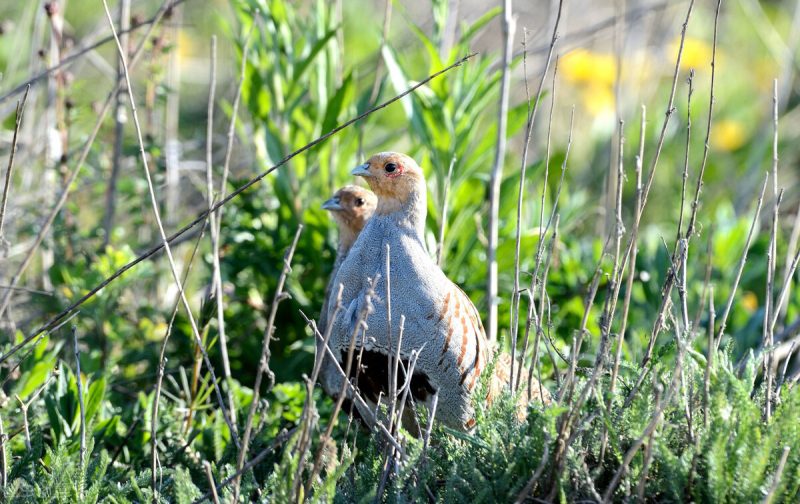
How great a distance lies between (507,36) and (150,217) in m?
1.94

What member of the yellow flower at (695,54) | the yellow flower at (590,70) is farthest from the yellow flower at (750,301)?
the yellow flower at (695,54)

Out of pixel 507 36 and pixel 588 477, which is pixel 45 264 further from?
pixel 588 477

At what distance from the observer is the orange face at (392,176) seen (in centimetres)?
271

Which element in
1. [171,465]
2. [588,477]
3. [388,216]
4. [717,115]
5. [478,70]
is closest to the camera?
[588,477]

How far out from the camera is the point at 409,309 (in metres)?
2.55

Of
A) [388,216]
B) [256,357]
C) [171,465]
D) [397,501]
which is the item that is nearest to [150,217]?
[256,357]

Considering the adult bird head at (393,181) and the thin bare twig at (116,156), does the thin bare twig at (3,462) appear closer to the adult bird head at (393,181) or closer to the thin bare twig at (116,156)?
the adult bird head at (393,181)

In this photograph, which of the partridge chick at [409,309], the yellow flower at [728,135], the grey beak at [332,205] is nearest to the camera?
the partridge chick at [409,309]

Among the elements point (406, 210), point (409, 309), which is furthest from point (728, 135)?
point (409, 309)

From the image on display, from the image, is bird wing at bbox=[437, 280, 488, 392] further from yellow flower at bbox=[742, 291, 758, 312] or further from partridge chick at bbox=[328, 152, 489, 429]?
yellow flower at bbox=[742, 291, 758, 312]

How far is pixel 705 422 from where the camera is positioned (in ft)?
6.99

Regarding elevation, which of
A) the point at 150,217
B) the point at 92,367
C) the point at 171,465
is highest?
the point at 150,217

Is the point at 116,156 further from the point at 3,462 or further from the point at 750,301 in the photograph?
the point at 750,301

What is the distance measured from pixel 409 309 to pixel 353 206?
32.6 inches
